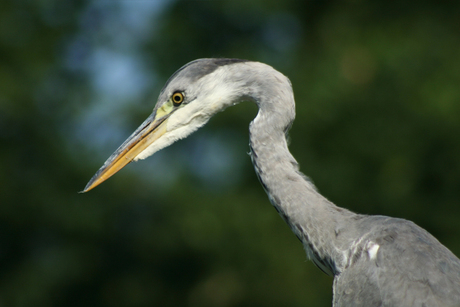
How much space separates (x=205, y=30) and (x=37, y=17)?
10.5ft

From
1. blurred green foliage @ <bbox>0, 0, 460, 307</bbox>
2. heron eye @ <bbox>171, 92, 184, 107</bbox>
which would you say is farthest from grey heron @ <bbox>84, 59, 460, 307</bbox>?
blurred green foliage @ <bbox>0, 0, 460, 307</bbox>

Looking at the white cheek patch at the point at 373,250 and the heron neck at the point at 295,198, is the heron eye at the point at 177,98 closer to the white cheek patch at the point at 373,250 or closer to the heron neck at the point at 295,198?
the heron neck at the point at 295,198

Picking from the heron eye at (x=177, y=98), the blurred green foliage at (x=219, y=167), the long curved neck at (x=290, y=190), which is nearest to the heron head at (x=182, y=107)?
the heron eye at (x=177, y=98)

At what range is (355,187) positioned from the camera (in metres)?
8.41

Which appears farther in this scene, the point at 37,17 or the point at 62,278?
the point at 37,17

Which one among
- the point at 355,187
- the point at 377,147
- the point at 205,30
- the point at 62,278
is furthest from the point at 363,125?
the point at 62,278

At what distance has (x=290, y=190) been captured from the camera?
2.50m

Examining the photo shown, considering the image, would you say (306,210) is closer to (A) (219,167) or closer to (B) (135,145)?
(B) (135,145)

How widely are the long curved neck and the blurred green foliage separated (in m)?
5.34

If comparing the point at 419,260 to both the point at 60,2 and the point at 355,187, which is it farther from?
the point at 60,2

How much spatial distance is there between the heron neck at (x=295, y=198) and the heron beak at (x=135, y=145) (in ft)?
1.82

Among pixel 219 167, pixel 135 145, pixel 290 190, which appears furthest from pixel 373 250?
Result: pixel 219 167

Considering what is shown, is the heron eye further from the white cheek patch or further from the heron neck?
the white cheek patch

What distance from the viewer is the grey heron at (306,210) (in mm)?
2189
